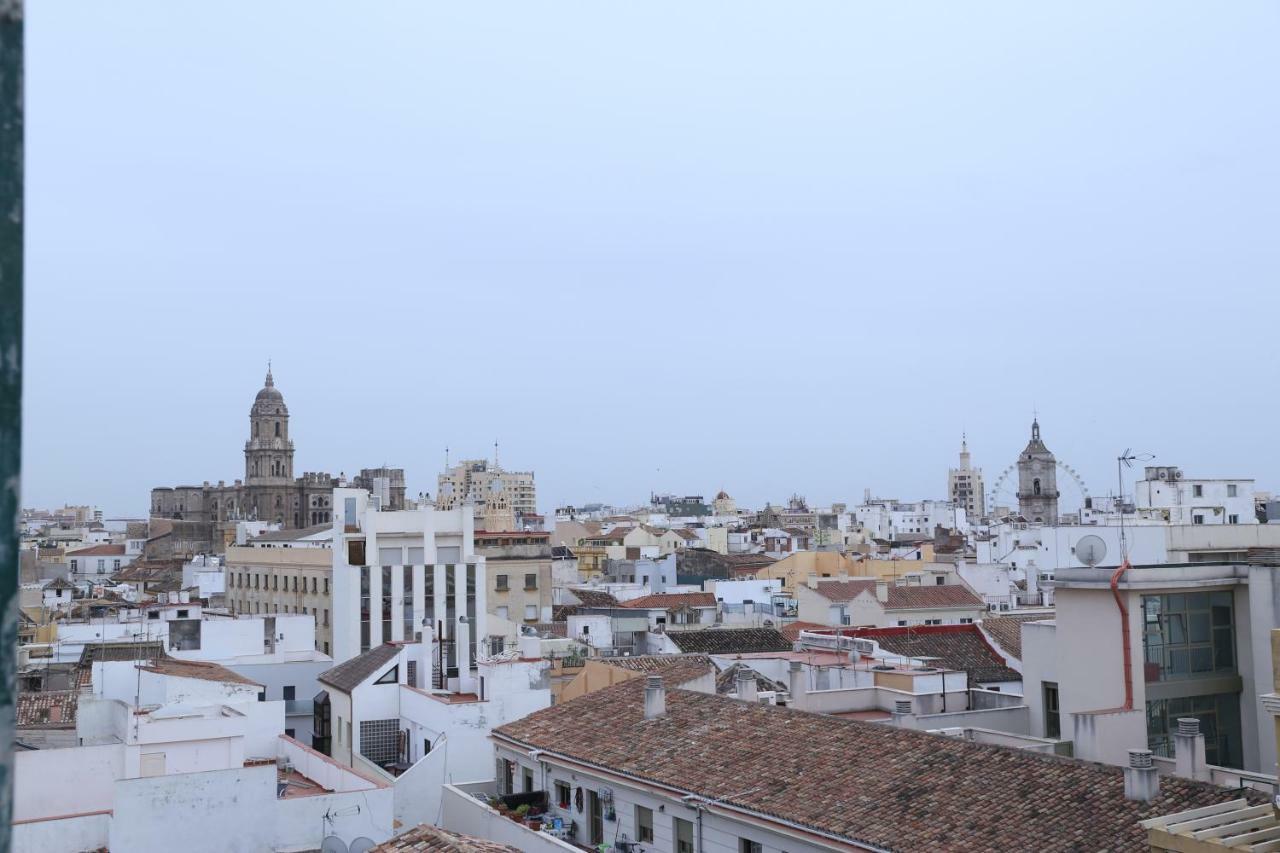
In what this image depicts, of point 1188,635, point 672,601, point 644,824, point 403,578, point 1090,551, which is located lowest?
point 644,824

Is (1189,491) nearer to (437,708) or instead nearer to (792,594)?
(792,594)

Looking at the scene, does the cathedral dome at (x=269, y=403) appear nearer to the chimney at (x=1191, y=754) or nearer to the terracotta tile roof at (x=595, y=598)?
the terracotta tile roof at (x=595, y=598)

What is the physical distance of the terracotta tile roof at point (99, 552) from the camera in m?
108

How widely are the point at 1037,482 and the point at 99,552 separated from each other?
269 feet

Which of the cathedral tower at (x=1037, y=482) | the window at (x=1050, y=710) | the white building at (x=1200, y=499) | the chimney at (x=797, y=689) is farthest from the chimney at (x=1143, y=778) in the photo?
the cathedral tower at (x=1037, y=482)

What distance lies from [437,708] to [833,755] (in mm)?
11359

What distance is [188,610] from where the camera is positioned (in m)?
51.6

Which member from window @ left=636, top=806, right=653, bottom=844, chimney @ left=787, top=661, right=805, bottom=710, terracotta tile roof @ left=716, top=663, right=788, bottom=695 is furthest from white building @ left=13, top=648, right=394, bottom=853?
terracotta tile roof @ left=716, top=663, right=788, bottom=695

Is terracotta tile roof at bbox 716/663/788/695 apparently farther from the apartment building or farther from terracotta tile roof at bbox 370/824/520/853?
the apartment building

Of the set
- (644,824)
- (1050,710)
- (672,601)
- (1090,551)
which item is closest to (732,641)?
(672,601)

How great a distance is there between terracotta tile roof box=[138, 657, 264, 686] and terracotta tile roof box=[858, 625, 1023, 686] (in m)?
17.4

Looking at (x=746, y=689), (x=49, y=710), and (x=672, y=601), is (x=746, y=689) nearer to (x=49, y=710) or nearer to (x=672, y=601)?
(x=49, y=710)

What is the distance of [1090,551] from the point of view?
60.7 feet

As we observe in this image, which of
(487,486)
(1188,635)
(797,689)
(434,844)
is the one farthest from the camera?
(487,486)
